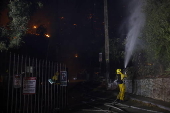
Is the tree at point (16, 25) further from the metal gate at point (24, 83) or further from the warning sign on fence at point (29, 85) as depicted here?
the warning sign on fence at point (29, 85)

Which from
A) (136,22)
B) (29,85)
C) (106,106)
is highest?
(136,22)

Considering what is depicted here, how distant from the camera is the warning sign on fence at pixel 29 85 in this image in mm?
6914

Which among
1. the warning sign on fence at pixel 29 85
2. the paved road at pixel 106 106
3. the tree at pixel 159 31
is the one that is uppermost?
the tree at pixel 159 31

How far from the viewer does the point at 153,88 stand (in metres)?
11.9

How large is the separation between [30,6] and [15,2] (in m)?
2.07

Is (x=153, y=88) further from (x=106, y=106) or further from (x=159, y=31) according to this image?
(x=159, y=31)

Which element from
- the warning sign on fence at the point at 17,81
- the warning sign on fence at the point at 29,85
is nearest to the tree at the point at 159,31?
the warning sign on fence at the point at 29,85

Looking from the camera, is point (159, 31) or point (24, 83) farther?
point (159, 31)

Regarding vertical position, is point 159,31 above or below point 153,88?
above

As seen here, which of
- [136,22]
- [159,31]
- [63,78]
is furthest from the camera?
[136,22]

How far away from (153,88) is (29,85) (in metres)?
8.07

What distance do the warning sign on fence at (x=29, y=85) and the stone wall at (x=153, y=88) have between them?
7176mm

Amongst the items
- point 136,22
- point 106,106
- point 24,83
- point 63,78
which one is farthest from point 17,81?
point 136,22

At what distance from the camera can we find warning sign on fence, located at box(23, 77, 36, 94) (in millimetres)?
6914
